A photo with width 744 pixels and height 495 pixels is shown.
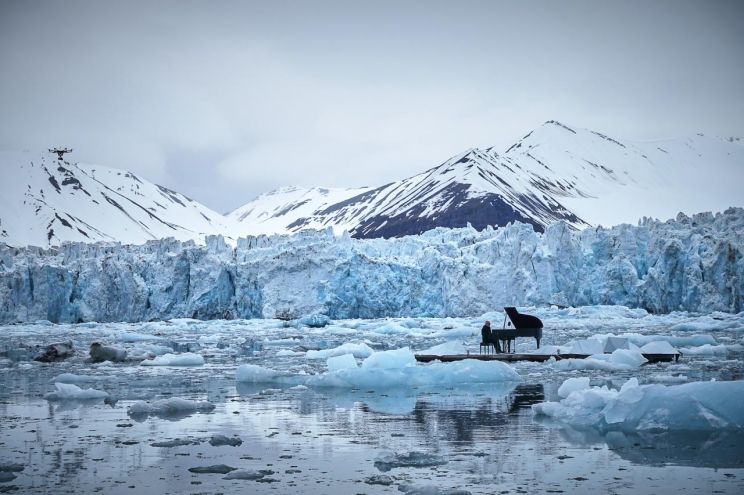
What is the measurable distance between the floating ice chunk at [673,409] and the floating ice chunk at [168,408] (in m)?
5.09

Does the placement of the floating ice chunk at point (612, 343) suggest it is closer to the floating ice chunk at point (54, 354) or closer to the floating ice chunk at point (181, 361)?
the floating ice chunk at point (181, 361)

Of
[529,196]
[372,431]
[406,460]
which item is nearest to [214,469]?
[406,460]

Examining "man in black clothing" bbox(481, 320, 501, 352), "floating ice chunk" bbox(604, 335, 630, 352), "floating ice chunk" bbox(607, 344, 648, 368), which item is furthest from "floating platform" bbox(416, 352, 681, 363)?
"floating ice chunk" bbox(604, 335, 630, 352)

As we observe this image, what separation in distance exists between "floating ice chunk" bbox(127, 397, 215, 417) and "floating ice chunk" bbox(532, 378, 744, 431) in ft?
16.7

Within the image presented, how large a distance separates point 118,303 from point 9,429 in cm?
4007

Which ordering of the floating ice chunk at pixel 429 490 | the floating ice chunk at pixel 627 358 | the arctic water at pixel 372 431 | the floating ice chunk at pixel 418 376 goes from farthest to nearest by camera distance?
1. the floating ice chunk at pixel 627 358
2. the floating ice chunk at pixel 418 376
3. the arctic water at pixel 372 431
4. the floating ice chunk at pixel 429 490

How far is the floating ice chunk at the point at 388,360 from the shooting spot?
13547 millimetres

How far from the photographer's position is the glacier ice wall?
146ft

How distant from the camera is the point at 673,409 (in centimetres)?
805

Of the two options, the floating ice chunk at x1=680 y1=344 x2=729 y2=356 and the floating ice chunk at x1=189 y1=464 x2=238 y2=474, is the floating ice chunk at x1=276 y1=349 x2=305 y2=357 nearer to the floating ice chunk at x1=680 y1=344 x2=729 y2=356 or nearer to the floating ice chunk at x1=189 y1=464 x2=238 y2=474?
the floating ice chunk at x1=680 y1=344 x2=729 y2=356

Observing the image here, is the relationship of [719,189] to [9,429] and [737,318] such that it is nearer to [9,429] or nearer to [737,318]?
[737,318]

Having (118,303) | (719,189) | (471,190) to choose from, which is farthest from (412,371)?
(719,189)

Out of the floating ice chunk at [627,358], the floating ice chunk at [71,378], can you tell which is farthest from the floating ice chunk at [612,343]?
the floating ice chunk at [71,378]

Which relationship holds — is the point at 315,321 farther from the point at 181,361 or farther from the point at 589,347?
the point at 589,347
